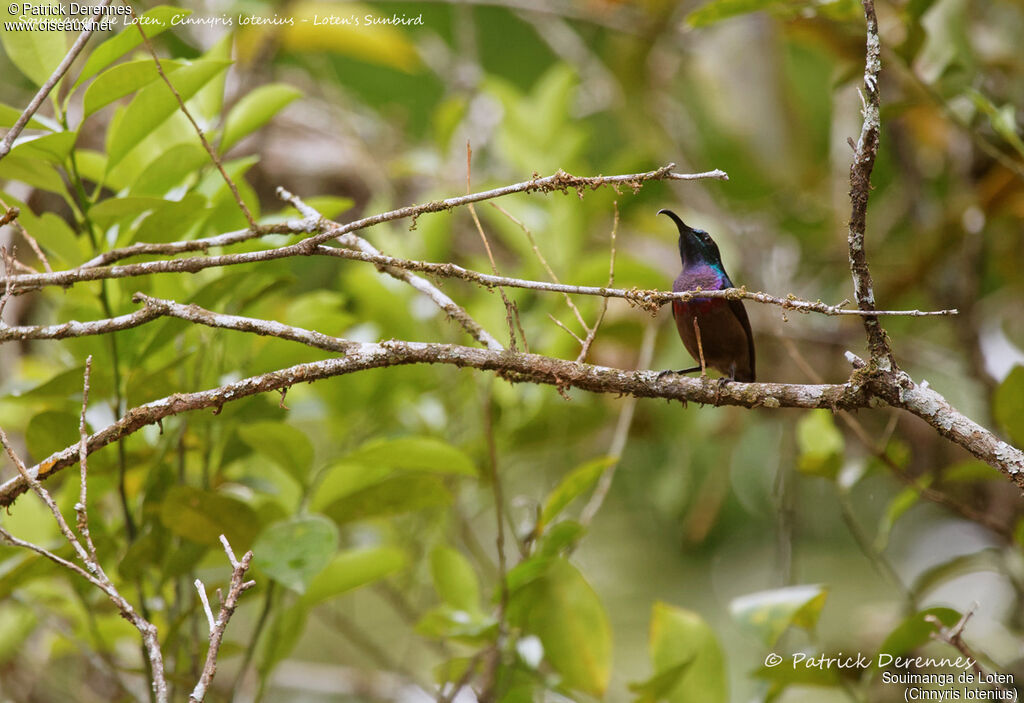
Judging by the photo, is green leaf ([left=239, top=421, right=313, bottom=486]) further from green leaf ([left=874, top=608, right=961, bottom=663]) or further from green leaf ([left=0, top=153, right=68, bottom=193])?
green leaf ([left=874, top=608, right=961, bottom=663])

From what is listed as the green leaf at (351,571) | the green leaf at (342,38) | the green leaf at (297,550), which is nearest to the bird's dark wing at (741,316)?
the green leaf at (351,571)

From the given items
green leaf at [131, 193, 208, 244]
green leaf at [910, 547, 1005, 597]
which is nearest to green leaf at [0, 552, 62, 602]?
green leaf at [131, 193, 208, 244]

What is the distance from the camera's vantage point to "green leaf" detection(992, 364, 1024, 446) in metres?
2.00

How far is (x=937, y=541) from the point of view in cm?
436

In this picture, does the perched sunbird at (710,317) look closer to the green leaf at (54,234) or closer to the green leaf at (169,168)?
the green leaf at (169,168)

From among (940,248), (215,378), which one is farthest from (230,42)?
(940,248)

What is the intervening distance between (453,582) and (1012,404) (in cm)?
141

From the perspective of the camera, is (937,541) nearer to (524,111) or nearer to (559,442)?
(559,442)

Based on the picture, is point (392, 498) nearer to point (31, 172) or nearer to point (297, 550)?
point (297, 550)

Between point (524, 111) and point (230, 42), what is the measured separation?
4.89ft

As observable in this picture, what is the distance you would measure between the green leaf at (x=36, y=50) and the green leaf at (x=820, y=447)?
6.64 feet

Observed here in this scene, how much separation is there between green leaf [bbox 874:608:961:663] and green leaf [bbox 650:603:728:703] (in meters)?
0.38

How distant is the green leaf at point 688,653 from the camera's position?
2182 millimetres

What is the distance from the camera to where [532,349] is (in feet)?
9.85
